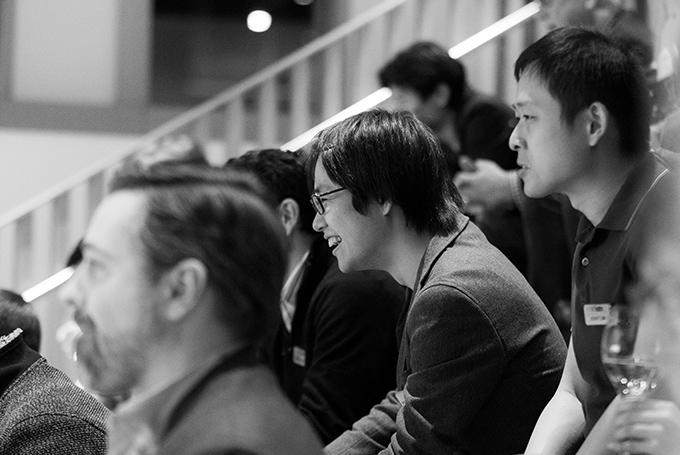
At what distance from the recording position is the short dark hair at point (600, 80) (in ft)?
6.50

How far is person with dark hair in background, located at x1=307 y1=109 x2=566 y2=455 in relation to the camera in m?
1.92

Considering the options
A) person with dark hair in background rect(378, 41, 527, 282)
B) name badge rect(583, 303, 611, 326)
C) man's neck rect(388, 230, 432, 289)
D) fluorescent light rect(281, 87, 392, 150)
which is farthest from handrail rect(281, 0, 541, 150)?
name badge rect(583, 303, 611, 326)

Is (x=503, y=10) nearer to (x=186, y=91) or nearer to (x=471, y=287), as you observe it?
(x=186, y=91)

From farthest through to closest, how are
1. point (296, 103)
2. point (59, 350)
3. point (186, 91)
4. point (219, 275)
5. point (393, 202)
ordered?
point (186, 91)
point (296, 103)
point (59, 350)
point (393, 202)
point (219, 275)

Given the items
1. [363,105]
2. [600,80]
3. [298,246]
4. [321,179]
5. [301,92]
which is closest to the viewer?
[600,80]

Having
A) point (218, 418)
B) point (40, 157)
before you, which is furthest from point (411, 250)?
point (40, 157)

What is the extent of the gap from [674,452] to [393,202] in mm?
953

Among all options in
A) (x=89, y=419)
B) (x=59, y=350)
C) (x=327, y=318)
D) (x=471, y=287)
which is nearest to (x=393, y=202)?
(x=471, y=287)

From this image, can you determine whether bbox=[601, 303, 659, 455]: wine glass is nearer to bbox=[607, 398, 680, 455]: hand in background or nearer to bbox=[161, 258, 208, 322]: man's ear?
bbox=[607, 398, 680, 455]: hand in background

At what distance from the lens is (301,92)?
5.26 meters

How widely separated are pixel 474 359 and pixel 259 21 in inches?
210

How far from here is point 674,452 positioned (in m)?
1.33

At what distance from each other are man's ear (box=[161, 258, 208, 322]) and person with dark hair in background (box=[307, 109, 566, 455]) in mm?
770

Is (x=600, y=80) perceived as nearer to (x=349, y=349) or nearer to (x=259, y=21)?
(x=349, y=349)
